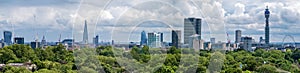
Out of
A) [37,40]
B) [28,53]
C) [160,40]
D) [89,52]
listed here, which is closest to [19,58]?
[28,53]

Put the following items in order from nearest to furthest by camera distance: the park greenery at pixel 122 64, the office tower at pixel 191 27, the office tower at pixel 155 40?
the park greenery at pixel 122 64
the office tower at pixel 191 27
the office tower at pixel 155 40

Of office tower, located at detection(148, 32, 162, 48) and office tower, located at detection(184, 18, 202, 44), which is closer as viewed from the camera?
office tower, located at detection(184, 18, 202, 44)

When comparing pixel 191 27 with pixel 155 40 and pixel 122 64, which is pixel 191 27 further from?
pixel 155 40

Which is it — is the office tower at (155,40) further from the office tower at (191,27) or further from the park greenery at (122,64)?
the office tower at (191,27)

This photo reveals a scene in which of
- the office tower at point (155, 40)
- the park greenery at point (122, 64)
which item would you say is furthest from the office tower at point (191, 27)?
the office tower at point (155, 40)

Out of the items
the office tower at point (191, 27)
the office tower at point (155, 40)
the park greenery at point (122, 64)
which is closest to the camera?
the park greenery at point (122, 64)

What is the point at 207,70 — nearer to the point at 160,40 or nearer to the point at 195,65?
the point at 195,65

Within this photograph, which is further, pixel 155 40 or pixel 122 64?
pixel 155 40

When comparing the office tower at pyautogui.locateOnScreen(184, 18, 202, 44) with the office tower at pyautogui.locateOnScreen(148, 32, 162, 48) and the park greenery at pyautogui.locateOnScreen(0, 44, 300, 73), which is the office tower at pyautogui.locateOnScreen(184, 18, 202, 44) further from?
the office tower at pyautogui.locateOnScreen(148, 32, 162, 48)

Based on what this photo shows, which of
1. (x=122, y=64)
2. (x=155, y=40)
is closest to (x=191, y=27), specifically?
(x=122, y=64)

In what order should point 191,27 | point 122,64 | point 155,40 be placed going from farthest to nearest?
1. point 155,40
2. point 191,27
3. point 122,64

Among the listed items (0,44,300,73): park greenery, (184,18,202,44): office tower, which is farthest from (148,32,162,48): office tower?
(184,18,202,44): office tower
